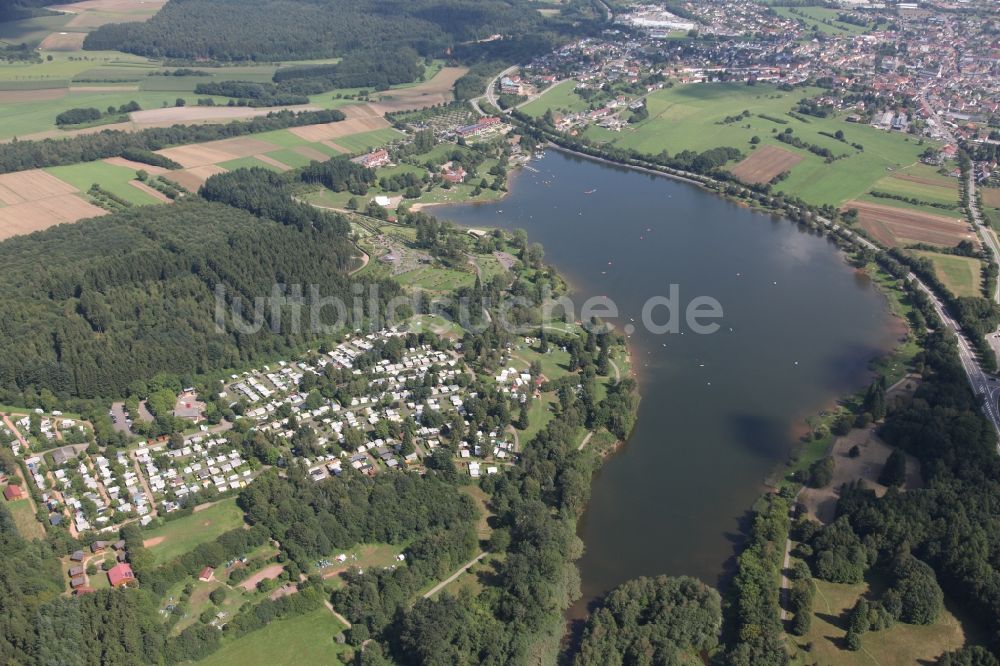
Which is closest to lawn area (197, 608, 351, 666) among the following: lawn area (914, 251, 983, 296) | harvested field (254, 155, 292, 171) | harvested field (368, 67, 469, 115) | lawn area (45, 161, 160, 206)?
lawn area (45, 161, 160, 206)

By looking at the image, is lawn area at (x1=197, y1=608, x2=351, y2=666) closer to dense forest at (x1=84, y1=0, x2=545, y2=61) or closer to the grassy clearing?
the grassy clearing

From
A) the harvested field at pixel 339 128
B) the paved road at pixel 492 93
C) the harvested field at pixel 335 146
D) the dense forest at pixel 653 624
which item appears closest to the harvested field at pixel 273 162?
the harvested field at pixel 335 146

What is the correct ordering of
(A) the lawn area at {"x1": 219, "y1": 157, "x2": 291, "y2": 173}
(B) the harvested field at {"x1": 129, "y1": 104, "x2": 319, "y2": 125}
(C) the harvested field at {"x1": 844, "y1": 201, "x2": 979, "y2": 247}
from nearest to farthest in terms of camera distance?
(C) the harvested field at {"x1": 844, "y1": 201, "x2": 979, "y2": 247} → (A) the lawn area at {"x1": 219, "y1": 157, "x2": 291, "y2": 173} → (B) the harvested field at {"x1": 129, "y1": 104, "x2": 319, "y2": 125}

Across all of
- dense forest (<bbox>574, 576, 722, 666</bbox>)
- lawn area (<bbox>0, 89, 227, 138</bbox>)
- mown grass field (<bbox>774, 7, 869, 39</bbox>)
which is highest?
mown grass field (<bbox>774, 7, 869, 39</bbox>)

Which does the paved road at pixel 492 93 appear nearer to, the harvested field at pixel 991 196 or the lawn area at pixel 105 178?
the lawn area at pixel 105 178

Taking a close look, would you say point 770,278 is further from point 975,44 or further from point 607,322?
point 975,44

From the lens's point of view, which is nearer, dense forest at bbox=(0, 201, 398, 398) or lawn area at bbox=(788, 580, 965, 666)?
lawn area at bbox=(788, 580, 965, 666)

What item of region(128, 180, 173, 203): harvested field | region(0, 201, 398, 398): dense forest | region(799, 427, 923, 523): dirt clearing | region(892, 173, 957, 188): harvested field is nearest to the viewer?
region(799, 427, 923, 523): dirt clearing
